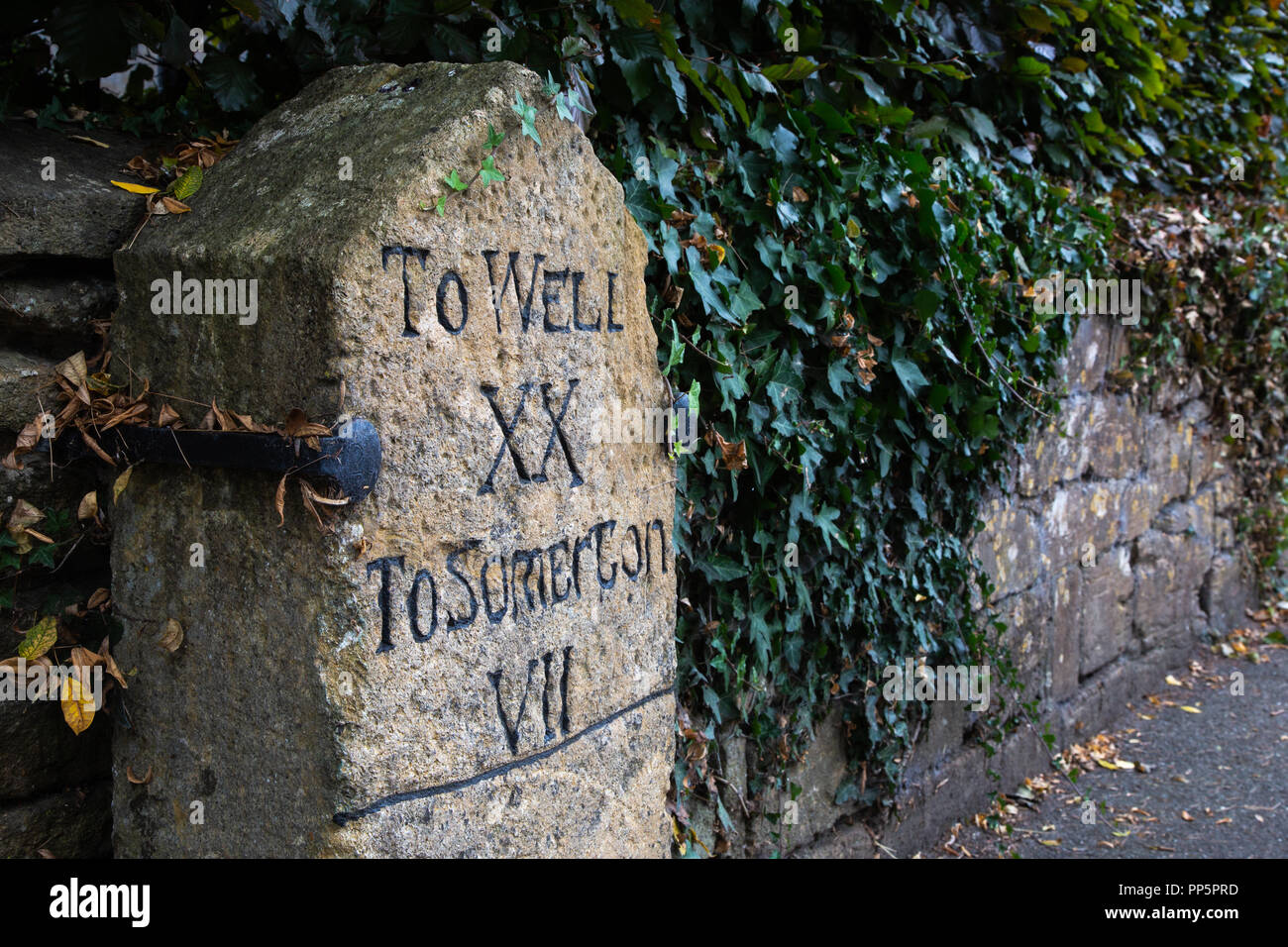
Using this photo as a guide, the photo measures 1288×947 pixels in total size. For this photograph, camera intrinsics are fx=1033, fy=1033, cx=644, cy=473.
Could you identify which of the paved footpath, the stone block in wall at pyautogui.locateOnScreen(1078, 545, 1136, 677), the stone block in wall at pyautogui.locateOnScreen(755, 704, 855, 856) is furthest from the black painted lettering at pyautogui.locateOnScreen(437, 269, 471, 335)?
the stone block in wall at pyautogui.locateOnScreen(1078, 545, 1136, 677)

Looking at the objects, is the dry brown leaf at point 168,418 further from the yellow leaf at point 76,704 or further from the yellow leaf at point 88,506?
the yellow leaf at point 76,704

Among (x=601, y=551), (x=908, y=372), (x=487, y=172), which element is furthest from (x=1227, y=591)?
(x=487, y=172)

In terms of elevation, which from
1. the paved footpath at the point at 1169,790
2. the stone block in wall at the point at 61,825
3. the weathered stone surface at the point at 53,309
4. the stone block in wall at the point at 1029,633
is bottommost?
the paved footpath at the point at 1169,790

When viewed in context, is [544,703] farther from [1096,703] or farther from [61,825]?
[1096,703]

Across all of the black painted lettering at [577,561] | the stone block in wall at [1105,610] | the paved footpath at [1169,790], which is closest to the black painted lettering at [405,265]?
the black painted lettering at [577,561]

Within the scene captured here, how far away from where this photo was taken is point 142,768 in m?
1.57

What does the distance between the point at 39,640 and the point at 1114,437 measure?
402 cm

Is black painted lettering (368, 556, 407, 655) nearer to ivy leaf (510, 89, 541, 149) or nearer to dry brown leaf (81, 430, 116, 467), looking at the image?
dry brown leaf (81, 430, 116, 467)

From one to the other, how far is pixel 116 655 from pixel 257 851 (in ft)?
1.26

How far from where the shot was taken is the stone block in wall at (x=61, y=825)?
1567mm

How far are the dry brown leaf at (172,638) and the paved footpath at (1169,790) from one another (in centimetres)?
255

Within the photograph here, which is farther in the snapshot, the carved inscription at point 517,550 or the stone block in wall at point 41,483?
the stone block in wall at point 41,483

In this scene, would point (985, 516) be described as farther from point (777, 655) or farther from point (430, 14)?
point (430, 14)

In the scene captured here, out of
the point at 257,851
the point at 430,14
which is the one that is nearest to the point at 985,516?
the point at 430,14
